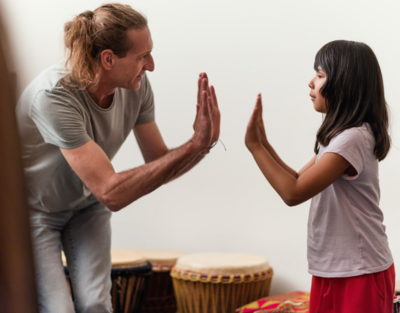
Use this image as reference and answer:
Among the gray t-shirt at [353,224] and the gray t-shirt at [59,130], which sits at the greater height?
the gray t-shirt at [59,130]

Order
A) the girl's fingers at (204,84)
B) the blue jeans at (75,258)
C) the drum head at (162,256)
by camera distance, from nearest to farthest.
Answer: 1. the girl's fingers at (204,84)
2. the blue jeans at (75,258)
3. the drum head at (162,256)

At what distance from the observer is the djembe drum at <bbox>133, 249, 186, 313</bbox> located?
261 centimetres

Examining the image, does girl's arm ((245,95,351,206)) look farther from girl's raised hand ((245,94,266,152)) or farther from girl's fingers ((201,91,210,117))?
girl's fingers ((201,91,210,117))

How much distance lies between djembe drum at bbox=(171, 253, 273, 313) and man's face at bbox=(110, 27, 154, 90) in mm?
1103

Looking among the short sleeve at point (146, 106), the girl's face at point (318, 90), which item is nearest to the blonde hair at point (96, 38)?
the short sleeve at point (146, 106)

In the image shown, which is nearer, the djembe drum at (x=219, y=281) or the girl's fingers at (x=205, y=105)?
the girl's fingers at (x=205, y=105)

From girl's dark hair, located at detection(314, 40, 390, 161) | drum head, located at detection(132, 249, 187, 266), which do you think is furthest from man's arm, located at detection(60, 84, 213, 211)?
drum head, located at detection(132, 249, 187, 266)

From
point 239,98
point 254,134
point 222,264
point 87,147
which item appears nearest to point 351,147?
point 254,134

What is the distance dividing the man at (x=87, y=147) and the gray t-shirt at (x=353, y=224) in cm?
43

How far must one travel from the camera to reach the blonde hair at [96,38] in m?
1.62

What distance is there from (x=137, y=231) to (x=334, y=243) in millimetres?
1990

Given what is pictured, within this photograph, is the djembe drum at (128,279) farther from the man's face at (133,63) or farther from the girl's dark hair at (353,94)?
the girl's dark hair at (353,94)

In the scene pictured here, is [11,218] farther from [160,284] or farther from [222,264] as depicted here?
[160,284]

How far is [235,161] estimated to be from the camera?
2730 millimetres
